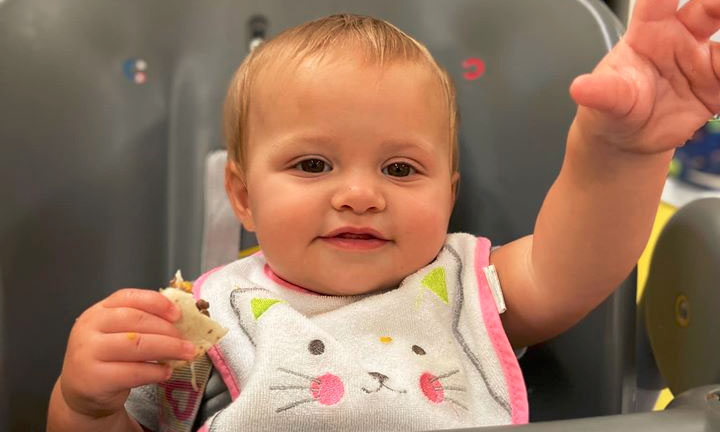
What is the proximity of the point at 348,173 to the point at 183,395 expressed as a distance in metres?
0.25

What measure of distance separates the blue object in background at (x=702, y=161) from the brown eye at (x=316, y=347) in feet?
4.98

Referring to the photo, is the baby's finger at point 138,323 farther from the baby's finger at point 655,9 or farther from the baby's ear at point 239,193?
the baby's finger at point 655,9

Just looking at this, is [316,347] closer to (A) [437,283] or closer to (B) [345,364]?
(B) [345,364]

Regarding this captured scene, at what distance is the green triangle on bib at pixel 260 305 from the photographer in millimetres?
731

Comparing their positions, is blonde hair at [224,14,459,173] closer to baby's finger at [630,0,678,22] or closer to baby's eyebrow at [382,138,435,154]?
baby's eyebrow at [382,138,435,154]

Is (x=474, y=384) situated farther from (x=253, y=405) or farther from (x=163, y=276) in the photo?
(x=163, y=276)

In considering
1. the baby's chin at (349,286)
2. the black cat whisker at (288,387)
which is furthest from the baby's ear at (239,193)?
the black cat whisker at (288,387)

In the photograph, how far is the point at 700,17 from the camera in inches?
21.2

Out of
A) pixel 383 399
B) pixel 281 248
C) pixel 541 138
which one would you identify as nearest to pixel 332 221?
pixel 281 248

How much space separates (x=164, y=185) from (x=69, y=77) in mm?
168

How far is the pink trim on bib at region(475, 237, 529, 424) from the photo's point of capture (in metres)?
0.71

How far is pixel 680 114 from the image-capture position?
0.56 metres

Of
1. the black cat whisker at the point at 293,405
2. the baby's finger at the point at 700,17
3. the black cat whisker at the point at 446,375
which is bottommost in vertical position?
the black cat whisker at the point at 293,405

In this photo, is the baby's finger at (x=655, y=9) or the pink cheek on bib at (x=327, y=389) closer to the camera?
the baby's finger at (x=655, y=9)
